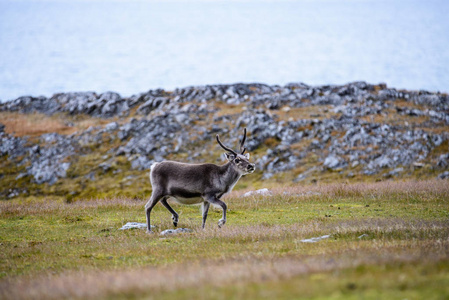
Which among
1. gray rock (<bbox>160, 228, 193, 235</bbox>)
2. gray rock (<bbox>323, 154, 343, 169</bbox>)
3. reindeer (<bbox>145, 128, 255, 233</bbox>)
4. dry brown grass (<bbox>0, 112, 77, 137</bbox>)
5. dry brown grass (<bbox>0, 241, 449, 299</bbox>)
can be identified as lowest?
dry brown grass (<bbox>0, 112, 77, 137</bbox>)

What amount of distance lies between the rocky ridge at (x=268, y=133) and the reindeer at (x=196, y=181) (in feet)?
93.3

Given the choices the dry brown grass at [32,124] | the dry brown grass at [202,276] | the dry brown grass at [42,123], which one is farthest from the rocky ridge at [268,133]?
the dry brown grass at [202,276]

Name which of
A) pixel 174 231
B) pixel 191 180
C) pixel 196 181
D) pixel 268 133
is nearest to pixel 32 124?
pixel 268 133

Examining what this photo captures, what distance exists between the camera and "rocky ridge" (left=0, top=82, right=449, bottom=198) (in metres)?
47.0

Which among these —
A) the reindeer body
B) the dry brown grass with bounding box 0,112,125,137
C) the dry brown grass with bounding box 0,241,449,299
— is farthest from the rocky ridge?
the dry brown grass with bounding box 0,241,449,299

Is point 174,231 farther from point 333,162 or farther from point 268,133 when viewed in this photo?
point 268,133

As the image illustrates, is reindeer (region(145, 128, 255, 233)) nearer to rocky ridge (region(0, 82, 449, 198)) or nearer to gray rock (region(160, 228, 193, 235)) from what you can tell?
gray rock (region(160, 228, 193, 235))

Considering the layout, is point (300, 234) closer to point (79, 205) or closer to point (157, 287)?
point (157, 287)

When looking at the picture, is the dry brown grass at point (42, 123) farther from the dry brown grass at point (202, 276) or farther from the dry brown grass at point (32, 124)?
the dry brown grass at point (202, 276)

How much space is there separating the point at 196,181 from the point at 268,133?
38.9 m

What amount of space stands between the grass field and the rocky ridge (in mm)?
21408

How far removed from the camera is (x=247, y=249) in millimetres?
12648

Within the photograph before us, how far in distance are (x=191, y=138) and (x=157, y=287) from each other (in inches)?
1982

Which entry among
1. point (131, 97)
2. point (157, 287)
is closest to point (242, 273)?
point (157, 287)
